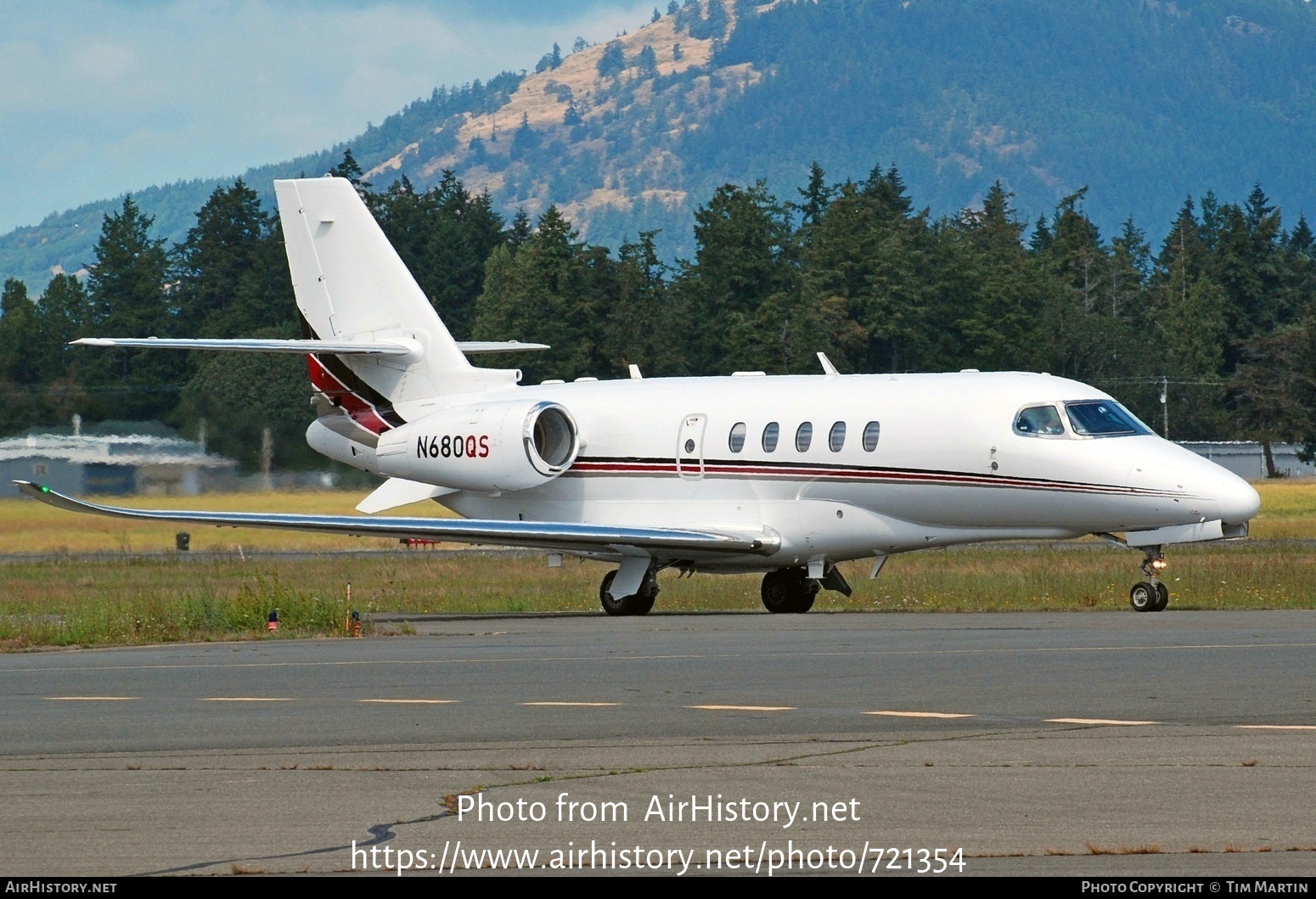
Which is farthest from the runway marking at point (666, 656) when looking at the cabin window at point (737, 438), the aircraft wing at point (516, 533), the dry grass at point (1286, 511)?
the dry grass at point (1286, 511)

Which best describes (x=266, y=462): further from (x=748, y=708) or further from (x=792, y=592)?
(x=748, y=708)

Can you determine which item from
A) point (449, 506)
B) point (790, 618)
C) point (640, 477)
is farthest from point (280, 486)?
point (790, 618)

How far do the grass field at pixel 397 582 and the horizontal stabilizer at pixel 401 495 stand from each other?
1.35 m

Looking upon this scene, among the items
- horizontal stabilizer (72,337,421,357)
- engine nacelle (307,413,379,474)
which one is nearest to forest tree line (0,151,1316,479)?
engine nacelle (307,413,379,474)

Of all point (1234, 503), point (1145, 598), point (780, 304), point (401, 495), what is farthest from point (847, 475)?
point (780, 304)

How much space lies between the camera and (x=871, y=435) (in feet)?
80.6

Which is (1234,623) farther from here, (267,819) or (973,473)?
(267,819)

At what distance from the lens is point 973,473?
23.5 m

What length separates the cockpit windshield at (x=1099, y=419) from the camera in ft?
76.2

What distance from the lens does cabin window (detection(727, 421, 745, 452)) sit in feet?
85.2

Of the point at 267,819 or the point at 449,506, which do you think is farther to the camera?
the point at 449,506

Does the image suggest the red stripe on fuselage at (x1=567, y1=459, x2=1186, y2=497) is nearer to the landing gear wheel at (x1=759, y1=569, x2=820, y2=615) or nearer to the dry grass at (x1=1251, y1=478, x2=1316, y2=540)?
the landing gear wheel at (x1=759, y1=569, x2=820, y2=615)

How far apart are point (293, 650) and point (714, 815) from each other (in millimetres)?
11236

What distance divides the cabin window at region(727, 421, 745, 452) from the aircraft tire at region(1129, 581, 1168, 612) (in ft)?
18.9
